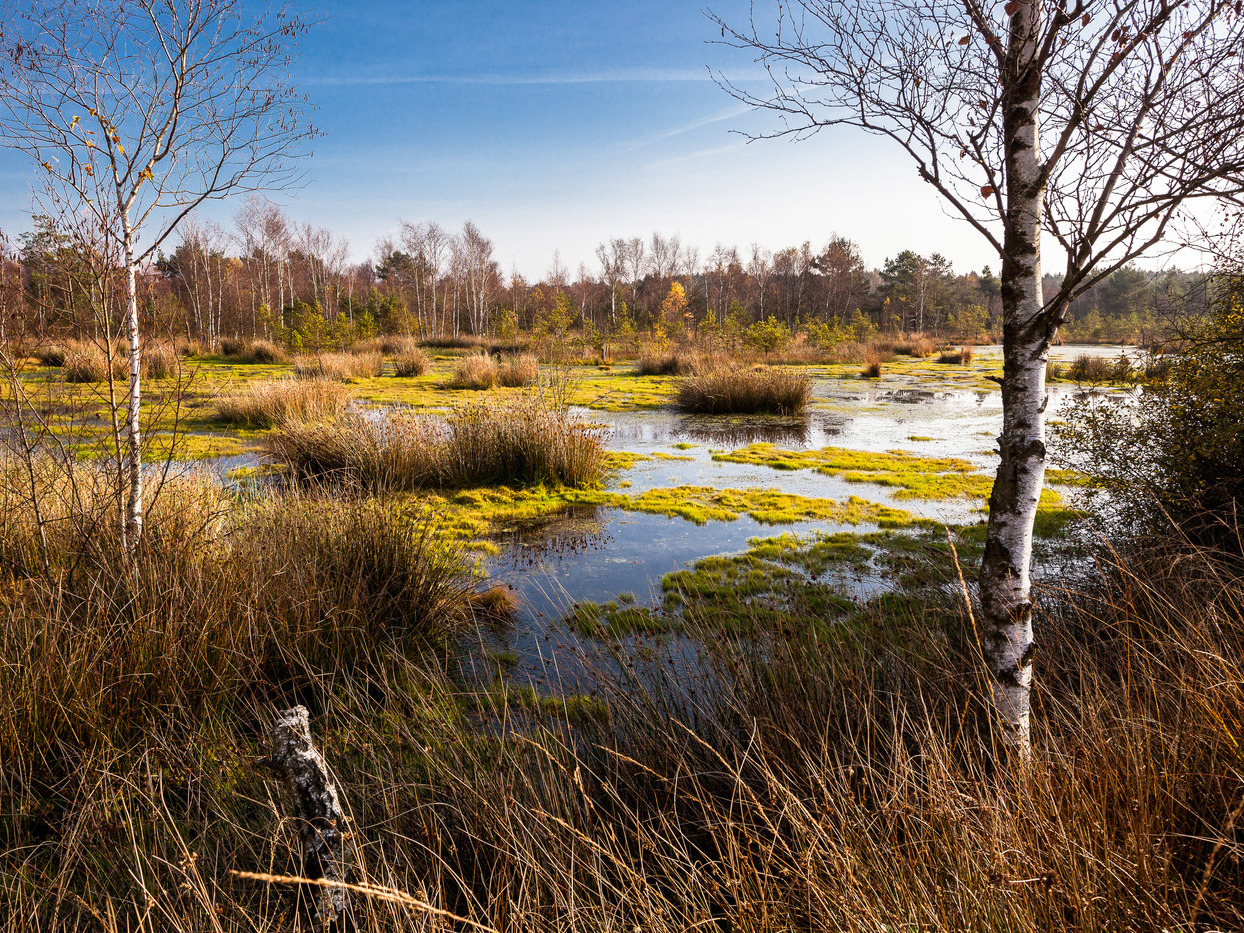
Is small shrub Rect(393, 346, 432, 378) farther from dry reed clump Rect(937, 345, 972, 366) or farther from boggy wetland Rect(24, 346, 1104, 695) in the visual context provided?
dry reed clump Rect(937, 345, 972, 366)

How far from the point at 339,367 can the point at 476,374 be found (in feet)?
14.5

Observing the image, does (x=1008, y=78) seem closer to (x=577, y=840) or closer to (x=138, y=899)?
(x=577, y=840)

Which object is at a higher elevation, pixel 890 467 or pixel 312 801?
pixel 312 801

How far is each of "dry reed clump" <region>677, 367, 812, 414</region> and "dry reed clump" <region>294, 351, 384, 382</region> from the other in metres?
9.74

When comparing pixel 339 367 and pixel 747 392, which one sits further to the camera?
pixel 339 367

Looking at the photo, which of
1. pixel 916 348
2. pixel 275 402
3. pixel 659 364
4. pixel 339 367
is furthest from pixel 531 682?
pixel 916 348

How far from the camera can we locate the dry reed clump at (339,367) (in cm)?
1784

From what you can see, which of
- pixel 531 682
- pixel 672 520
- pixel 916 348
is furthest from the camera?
pixel 916 348

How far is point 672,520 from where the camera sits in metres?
7.25

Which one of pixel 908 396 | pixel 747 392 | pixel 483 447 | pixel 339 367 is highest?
pixel 339 367

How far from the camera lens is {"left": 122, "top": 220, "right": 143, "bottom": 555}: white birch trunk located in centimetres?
343

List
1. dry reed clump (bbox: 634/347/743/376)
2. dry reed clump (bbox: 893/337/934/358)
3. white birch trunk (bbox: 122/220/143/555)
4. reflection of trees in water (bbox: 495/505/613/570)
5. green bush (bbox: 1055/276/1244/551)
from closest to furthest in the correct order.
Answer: white birch trunk (bbox: 122/220/143/555), green bush (bbox: 1055/276/1244/551), reflection of trees in water (bbox: 495/505/613/570), dry reed clump (bbox: 634/347/743/376), dry reed clump (bbox: 893/337/934/358)

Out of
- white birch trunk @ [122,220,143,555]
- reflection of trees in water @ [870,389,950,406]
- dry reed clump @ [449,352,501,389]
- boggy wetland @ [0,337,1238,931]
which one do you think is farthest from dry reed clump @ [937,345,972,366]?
white birch trunk @ [122,220,143,555]

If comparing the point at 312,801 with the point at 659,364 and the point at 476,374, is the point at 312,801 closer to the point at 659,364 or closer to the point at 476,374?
the point at 476,374
